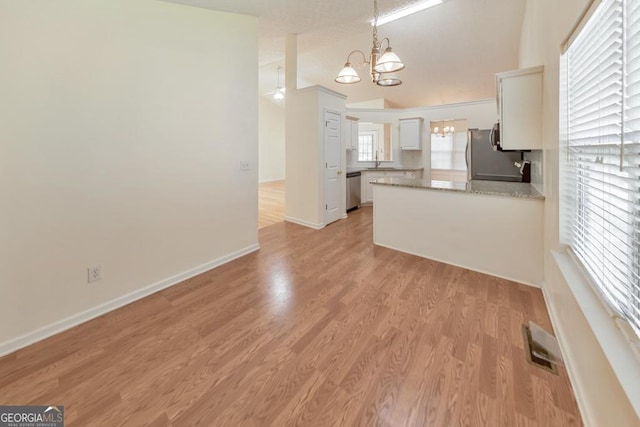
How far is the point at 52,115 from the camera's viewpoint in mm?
2023

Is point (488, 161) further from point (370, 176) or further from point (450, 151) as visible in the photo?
point (450, 151)

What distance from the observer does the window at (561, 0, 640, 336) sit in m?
1.01

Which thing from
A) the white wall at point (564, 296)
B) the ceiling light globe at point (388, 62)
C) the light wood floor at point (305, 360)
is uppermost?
the ceiling light globe at point (388, 62)

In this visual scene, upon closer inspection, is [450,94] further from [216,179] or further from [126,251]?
[126,251]

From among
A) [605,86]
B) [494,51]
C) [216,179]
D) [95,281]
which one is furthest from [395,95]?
[95,281]

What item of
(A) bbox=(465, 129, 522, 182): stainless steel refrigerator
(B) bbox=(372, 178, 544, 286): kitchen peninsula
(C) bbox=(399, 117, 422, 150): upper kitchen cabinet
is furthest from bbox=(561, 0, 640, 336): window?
(C) bbox=(399, 117, 422, 150): upper kitchen cabinet

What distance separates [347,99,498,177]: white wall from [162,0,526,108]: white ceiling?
0.70 m

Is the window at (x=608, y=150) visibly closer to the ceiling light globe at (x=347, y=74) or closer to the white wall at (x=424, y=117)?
the ceiling light globe at (x=347, y=74)

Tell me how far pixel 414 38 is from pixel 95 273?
5911mm

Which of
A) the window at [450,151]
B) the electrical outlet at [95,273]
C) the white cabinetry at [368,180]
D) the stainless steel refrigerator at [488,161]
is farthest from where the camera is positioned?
the window at [450,151]

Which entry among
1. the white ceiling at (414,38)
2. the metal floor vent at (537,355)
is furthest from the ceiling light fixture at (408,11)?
the metal floor vent at (537,355)

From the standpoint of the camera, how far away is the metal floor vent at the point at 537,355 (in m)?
1.67

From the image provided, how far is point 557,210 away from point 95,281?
345cm

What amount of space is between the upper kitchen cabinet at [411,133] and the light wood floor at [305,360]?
4845 millimetres
